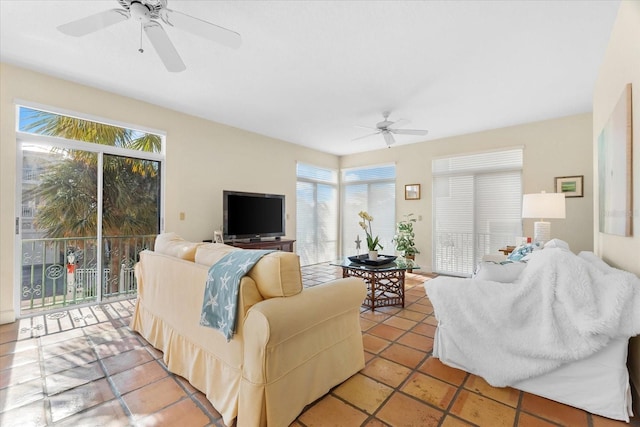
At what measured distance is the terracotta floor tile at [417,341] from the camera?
2.40m

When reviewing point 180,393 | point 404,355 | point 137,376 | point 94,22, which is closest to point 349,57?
point 94,22

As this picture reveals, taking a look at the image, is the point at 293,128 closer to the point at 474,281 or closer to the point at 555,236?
the point at 474,281

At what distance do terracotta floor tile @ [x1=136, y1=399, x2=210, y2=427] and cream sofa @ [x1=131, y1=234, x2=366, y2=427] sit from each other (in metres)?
0.09

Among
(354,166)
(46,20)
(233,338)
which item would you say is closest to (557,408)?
(233,338)

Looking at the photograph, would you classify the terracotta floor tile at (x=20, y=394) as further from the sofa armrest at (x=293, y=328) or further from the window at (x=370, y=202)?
the window at (x=370, y=202)

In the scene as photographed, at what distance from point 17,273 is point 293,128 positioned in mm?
3822

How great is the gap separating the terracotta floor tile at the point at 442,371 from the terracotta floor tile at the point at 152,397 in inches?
63.9

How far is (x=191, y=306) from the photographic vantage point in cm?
186

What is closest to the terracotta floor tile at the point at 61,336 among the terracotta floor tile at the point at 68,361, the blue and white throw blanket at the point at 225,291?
the terracotta floor tile at the point at 68,361

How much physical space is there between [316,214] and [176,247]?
4263 mm

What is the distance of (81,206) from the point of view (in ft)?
11.1

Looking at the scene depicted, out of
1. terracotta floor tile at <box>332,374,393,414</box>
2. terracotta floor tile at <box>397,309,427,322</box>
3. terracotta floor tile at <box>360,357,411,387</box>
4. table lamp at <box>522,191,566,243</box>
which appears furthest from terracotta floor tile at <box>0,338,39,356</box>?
table lamp at <box>522,191,566,243</box>

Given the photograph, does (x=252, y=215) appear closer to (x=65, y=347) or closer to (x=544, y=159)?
(x=65, y=347)

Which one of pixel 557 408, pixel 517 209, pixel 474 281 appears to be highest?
pixel 517 209
